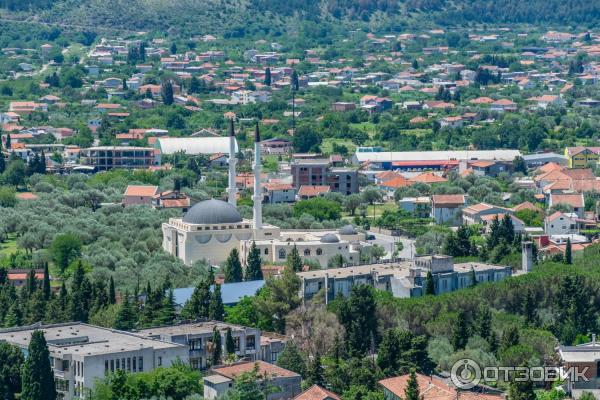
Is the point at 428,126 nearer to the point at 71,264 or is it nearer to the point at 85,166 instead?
the point at 85,166

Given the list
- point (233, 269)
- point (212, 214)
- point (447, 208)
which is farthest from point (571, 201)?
point (233, 269)

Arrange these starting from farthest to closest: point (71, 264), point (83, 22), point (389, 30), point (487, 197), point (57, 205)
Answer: point (389, 30)
point (83, 22)
point (487, 197)
point (57, 205)
point (71, 264)

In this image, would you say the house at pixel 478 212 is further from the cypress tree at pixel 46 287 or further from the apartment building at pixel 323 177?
the cypress tree at pixel 46 287

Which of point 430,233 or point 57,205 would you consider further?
point 57,205

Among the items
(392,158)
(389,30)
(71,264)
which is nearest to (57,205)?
(71,264)

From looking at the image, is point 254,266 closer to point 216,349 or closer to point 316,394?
point 216,349
